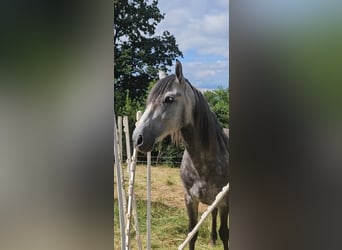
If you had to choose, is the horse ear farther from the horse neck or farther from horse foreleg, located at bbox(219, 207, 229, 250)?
horse foreleg, located at bbox(219, 207, 229, 250)

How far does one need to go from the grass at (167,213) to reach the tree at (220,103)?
15.2 inches

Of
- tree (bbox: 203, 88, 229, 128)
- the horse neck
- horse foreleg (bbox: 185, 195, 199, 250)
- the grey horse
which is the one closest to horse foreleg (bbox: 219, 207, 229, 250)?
the grey horse

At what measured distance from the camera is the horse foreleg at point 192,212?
6.79 feet

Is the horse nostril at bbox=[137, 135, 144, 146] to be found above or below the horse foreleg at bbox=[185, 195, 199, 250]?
above

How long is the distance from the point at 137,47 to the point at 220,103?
588mm

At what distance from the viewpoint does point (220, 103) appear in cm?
196

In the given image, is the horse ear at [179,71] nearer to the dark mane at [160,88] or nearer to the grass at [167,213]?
the dark mane at [160,88]

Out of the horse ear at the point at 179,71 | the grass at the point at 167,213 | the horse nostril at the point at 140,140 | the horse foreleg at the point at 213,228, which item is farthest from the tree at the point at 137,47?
the horse foreleg at the point at 213,228

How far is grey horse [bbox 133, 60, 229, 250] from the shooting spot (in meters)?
2.03

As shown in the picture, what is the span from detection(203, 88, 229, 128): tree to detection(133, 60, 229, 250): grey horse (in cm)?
3
